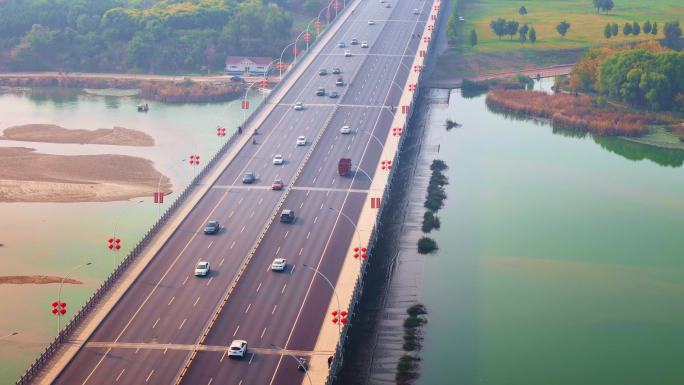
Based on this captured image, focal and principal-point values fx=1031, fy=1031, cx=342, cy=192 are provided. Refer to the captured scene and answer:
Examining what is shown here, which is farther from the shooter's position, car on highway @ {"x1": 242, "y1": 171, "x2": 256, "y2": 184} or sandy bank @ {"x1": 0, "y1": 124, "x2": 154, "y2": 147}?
sandy bank @ {"x1": 0, "y1": 124, "x2": 154, "y2": 147}

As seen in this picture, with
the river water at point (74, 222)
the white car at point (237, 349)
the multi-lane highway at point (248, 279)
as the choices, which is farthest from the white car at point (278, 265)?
the river water at point (74, 222)

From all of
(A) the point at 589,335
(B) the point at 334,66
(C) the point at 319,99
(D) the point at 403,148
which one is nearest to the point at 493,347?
(A) the point at 589,335

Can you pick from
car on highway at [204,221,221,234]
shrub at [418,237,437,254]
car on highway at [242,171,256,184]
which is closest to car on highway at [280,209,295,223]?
car on highway at [204,221,221,234]

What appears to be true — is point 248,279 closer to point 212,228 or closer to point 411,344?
point 212,228

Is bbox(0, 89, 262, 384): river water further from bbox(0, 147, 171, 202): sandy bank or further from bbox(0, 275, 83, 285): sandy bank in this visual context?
bbox(0, 147, 171, 202): sandy bank

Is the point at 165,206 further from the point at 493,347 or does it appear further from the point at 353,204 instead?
the point at 493,347

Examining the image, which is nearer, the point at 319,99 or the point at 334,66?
the point at 319,99

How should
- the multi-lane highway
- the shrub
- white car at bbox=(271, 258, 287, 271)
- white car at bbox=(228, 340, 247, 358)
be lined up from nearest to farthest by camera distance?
the multi-lane highway → white car at bbox=(228, 340, 247, 358) → white car at bbox=(271, 258, 287, 271) → the shrub
